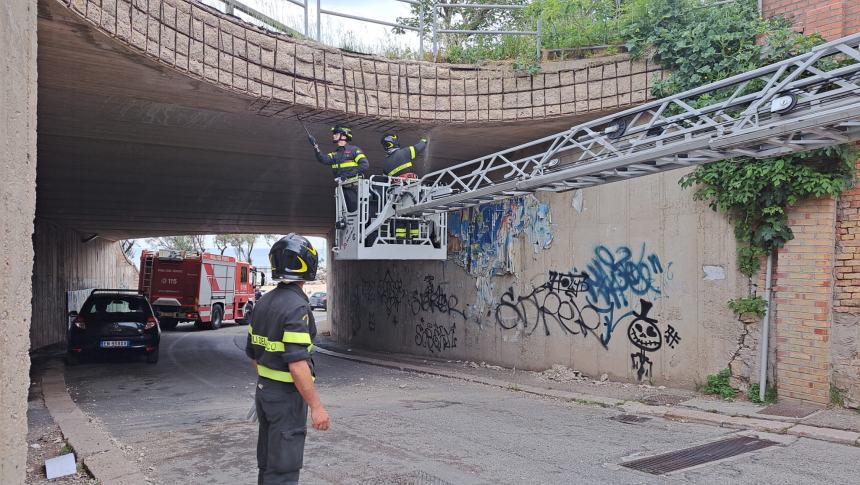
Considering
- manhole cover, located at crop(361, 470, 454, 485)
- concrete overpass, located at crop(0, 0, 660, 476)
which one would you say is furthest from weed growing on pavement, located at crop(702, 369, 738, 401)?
manhole cover, located at crop(361, 470, 454, 485)

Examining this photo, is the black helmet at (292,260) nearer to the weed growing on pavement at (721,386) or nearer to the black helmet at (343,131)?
the black helmet at (343,131)

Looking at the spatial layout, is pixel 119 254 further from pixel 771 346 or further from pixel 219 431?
pixel 771 346

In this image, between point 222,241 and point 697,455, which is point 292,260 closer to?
point 697,455

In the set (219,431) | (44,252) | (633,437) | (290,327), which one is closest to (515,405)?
(633,437)

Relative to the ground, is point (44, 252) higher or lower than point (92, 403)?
higher

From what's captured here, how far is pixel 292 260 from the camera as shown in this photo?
4.11 metres

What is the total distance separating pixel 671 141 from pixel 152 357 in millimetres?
11198

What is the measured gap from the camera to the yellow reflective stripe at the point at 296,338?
3777 millimetres

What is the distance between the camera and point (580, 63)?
396 inches

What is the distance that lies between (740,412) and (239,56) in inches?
303

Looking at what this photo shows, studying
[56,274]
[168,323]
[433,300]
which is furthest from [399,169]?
[168,323]

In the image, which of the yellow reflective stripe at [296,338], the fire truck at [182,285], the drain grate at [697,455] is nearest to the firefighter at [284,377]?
the yellow reflective stripe at [296,338]

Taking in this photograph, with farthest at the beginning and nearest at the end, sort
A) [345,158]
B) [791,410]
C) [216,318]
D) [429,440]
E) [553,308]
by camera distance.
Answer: [216,318], [553,308], [345,158], [791,410], [429,440]

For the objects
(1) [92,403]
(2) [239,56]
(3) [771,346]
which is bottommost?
(1) [92,403]
